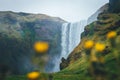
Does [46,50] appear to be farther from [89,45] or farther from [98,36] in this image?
[98,36]

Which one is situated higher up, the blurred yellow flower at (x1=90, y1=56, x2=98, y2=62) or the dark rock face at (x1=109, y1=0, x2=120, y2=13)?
the dark rock face at (x1=109, y1=0, x2=120, y2=13)

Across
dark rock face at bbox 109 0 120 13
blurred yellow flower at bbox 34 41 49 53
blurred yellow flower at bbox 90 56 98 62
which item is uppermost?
dark rock face at bbox 109 0 120 13

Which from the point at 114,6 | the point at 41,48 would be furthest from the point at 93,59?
the point at 114,6

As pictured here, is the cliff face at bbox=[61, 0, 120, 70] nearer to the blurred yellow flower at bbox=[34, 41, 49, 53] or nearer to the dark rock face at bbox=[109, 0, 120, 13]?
the dark rock face at bbox=[109, 0, 120, 13]

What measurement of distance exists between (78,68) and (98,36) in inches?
1134

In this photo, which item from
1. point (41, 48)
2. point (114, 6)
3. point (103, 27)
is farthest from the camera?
point (114, 6)

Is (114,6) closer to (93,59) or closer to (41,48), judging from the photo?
(93,59)

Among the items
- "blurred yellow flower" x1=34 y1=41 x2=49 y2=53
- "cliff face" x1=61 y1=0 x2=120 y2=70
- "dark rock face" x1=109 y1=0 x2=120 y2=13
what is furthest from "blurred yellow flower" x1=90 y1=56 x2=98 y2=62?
"dark rock face" x1=109 y1=0 x2=120 y2=13

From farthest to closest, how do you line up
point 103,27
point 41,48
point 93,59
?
point 103,27 < point 93,59 < point 41,48

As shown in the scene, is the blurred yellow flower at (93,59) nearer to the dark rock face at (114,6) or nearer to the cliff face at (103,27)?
the cliff face at (103,27)

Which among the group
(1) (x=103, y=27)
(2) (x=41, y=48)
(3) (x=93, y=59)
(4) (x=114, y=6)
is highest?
(4) (x=114, y=6)

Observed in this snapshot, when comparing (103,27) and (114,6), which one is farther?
(114,6)

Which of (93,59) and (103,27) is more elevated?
(103,27)

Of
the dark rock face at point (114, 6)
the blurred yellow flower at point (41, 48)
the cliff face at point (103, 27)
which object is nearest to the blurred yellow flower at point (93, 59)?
the blurred yellow flower at point (41, 48)
